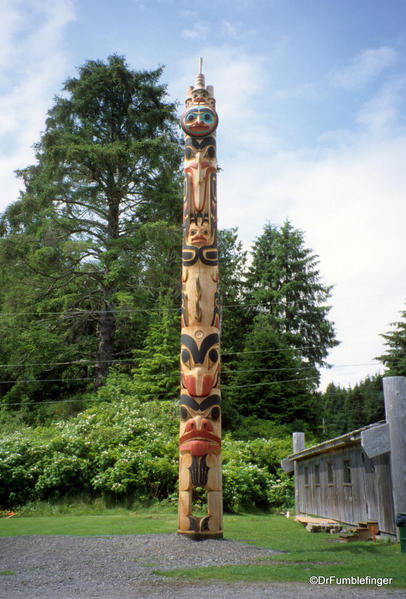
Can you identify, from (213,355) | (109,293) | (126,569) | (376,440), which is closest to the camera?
(126,569)

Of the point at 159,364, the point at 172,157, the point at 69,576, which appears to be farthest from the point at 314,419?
the point at 69,576

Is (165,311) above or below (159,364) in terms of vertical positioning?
above

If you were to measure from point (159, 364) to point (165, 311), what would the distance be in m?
2.58

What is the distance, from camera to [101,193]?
26422 millimetres

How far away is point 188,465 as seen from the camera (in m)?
9.04

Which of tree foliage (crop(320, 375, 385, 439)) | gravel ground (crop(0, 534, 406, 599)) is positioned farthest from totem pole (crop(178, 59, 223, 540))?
tree foliage (crop(320, 375, 385, 439))

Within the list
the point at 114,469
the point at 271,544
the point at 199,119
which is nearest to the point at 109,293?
the point at 114,469

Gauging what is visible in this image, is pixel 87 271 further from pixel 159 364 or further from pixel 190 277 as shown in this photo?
pixel 190 277

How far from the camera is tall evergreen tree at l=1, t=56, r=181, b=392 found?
23.7 m

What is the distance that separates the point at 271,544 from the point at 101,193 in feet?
70.0

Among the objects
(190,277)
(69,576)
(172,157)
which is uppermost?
(172,157)

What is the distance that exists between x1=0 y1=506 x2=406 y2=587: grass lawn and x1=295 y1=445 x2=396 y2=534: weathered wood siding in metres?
0.80

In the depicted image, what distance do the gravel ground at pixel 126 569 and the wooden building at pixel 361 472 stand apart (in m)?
2.50

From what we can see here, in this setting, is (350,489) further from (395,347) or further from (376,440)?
(395,347)
